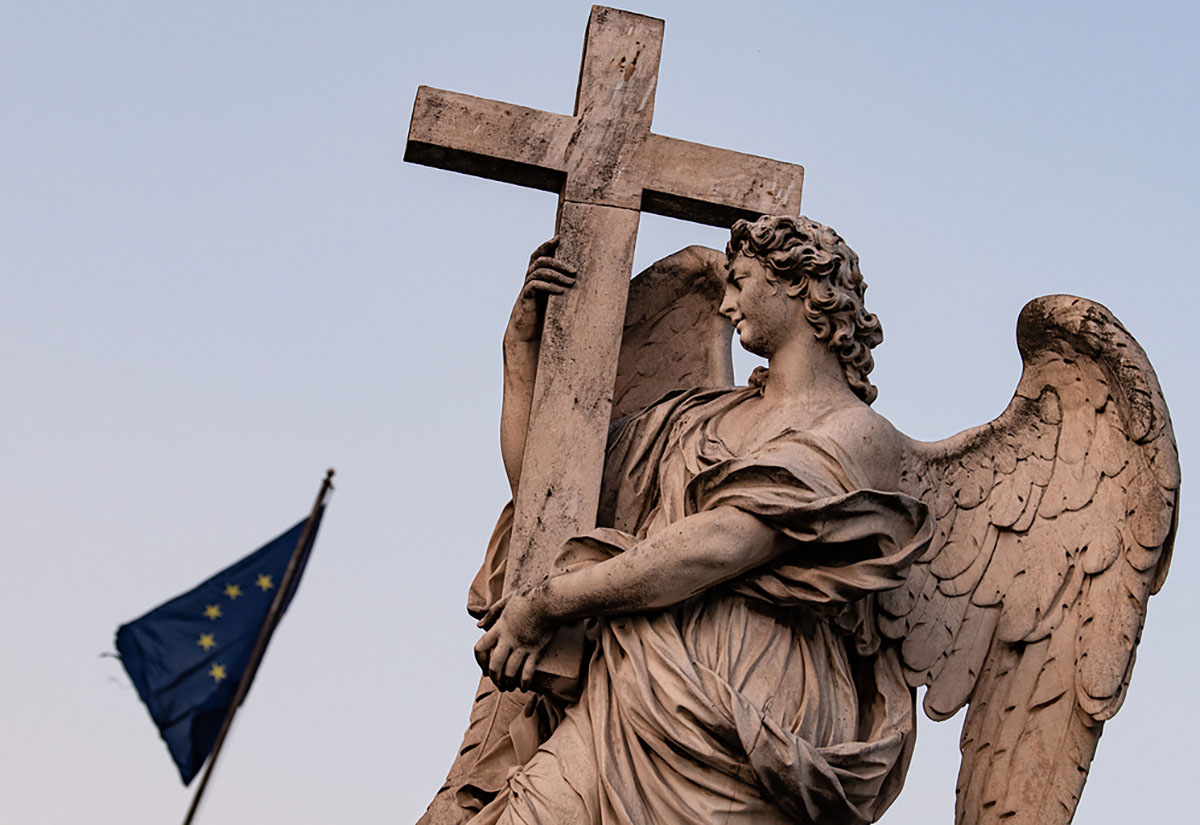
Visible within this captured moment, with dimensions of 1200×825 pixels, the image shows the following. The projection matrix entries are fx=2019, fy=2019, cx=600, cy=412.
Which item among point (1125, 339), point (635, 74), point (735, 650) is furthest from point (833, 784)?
point (635, 74)

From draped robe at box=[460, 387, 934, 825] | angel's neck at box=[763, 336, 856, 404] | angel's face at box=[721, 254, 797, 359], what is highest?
angel's face at box=[721, 254, 797, 359]

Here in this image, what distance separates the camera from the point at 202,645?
31.1 feet

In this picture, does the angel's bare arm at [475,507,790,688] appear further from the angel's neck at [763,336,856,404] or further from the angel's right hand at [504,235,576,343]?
the angel's right hand at [504,235,576,343]

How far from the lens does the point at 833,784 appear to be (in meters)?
A: 5.61

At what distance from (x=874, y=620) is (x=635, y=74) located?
1996mm

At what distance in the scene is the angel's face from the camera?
625cm

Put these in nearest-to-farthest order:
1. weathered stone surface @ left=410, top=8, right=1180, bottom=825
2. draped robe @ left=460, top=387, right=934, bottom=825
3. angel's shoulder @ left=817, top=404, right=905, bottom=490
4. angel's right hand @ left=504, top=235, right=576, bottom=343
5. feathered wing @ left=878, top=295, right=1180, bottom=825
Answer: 1. draped robe @ left=460, top=387, right=934, bottom=825
2. weathered stone surface @ left=410, top=8, right=1180, bottom=825
3. angel's shoulder @ left=817, top=404, right=905, bottom=490
4. feathered wing @ left=878, top=295, right=1180, bottom=825
5. angel's right hand @ left=504, top=235, right=576, bottom=343

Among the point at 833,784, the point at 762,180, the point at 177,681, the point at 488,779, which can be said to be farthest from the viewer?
the point at 177,681

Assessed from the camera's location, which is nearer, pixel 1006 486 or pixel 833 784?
pixel 833 784

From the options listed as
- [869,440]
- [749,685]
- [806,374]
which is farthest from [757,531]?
[806,374]

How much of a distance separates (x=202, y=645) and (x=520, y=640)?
4.00 m

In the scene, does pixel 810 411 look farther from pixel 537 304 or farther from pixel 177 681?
pixel 177 681

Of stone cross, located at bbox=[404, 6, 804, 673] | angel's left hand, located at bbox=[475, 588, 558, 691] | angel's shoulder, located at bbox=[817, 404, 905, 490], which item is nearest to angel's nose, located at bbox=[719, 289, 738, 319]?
stone cross, located at bbox=[404, 6, 804, 673]

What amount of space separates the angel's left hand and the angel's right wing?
1.21 m
